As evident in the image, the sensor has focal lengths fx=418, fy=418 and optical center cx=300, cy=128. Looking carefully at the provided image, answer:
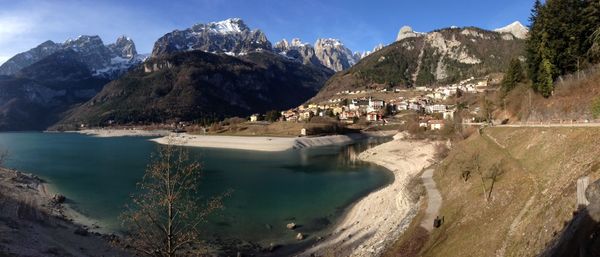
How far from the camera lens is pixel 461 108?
132 m

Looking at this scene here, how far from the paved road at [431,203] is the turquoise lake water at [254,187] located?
28.7 ft

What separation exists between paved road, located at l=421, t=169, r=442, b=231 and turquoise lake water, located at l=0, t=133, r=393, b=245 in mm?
8758

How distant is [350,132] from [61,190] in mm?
112657

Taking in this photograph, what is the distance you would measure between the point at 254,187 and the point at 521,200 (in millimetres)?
39913

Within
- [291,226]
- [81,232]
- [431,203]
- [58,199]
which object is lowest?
[291,226]

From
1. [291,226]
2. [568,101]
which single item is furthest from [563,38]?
[291,226]

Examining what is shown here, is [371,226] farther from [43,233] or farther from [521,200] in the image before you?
[43,233]

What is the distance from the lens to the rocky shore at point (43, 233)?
2897cm

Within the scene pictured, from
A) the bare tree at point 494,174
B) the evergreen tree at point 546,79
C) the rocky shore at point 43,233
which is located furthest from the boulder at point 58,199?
the evergreen tree at point 546,79

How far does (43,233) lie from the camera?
110 feet

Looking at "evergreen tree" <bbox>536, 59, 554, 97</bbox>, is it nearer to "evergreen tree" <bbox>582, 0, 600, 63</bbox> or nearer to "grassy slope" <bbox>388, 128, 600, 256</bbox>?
"evergreen tree" <bbox>582, 0, 600, 63</bbox>

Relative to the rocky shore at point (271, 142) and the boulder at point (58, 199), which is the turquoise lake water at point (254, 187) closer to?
the boulder at point (58, 199)

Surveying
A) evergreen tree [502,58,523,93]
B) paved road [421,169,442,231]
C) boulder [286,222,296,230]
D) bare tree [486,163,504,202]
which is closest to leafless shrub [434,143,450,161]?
evergreen tree [502,58,523,93]

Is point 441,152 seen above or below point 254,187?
above
